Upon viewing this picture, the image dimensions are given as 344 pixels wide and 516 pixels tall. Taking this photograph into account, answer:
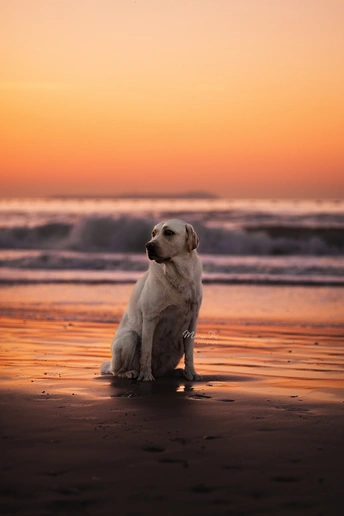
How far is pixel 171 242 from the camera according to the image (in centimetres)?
705

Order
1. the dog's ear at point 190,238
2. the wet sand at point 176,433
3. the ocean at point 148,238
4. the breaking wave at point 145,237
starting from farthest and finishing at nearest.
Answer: the breaking wave at point 145,237, the ocean at point 148,238, the dog's ear at point 190,238, the wet sand at point 176,433

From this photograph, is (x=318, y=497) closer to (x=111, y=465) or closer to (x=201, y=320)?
(x=111, y=465)

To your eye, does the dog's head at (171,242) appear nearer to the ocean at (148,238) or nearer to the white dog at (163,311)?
the white dog at (163,311)

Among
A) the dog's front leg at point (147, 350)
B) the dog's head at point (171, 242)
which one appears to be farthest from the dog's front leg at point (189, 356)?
the dog's head at point (171, 242)

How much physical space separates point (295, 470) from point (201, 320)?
846 centimetres

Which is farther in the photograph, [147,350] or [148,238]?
[148,238]

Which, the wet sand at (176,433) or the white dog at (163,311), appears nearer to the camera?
the wet sand at (176,433)

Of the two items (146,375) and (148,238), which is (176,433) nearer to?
(146,375)

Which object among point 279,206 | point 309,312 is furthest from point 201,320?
point 279,206

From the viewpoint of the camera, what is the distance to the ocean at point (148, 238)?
22.9 m

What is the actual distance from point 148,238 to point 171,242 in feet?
93.3

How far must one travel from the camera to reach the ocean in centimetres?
2292

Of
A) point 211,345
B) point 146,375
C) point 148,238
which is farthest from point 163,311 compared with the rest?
point 148,238

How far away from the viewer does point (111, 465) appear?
14.4 feet
